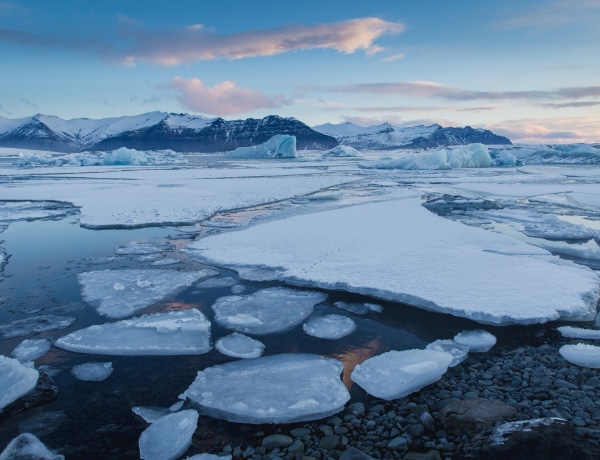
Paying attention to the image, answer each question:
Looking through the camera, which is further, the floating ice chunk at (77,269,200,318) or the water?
the floating ice chunk at (77,269,200,318)

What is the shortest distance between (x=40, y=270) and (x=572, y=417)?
6592mm

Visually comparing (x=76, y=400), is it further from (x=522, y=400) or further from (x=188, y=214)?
(x=188, y=214)

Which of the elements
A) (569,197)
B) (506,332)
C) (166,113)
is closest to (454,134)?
(166,113)

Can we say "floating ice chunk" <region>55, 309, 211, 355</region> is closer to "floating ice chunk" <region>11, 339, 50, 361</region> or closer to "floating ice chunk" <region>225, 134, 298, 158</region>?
"floating ice chunk" <region>11, 339, 50, 361</region>

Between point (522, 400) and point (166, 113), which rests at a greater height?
point (166, 113)

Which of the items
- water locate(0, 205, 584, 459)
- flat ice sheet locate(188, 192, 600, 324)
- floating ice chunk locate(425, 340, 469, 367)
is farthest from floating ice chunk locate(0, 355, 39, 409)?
floating ice chunk locate(425, 340, 469, 367)

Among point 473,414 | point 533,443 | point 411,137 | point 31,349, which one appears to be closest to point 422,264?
point 473,414

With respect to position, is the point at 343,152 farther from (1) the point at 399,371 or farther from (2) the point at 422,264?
(1) the point at 399,371

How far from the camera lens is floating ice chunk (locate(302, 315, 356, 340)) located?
158 inches

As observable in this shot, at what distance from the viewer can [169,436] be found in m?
2.62

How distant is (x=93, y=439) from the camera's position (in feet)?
8.53

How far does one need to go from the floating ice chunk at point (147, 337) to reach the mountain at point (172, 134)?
141888 millimetres

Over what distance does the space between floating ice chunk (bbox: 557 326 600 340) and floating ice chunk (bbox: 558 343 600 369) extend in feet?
0.80

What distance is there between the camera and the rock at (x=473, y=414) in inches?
102
